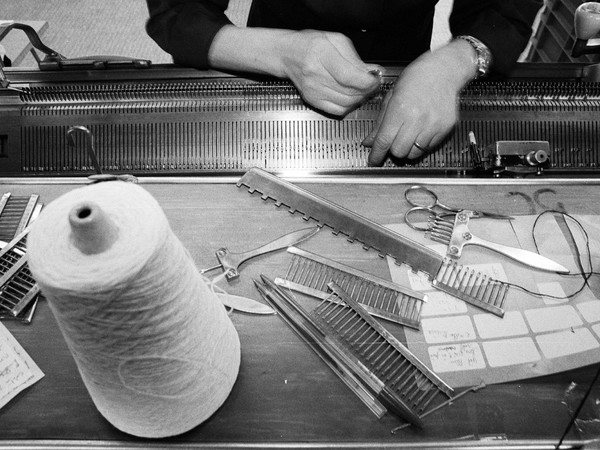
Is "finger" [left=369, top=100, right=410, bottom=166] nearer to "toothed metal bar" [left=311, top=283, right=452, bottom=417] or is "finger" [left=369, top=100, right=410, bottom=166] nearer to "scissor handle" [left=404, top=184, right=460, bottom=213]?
"scissor handle" [left=404, top=184, right=460, bottom=213]

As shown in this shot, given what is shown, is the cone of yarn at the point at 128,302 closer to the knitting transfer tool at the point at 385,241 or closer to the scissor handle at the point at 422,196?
the knitting transfer tool at the point at 385,241

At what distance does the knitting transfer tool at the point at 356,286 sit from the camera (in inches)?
35.5

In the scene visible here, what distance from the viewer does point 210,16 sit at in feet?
4.15

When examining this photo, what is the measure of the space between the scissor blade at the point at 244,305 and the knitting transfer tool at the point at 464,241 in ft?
1.24

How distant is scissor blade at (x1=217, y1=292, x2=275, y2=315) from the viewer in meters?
0.90

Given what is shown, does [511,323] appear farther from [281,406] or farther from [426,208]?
[281,406]

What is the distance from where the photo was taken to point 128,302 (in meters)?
0.51

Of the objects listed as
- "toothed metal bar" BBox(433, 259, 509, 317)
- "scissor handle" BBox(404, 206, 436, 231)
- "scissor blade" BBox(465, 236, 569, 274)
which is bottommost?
"toothed metal bar" BBox(433, 259, 509, 317)

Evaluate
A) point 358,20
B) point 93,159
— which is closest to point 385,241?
point 93,159


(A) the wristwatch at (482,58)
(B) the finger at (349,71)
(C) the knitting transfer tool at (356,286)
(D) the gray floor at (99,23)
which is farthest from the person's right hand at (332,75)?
(D) the gray floor at (99,23)

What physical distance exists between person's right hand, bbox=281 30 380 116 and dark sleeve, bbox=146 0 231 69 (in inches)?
9.2

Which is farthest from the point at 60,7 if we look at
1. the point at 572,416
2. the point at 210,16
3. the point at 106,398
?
the point at 572,416

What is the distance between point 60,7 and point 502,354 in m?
3.44

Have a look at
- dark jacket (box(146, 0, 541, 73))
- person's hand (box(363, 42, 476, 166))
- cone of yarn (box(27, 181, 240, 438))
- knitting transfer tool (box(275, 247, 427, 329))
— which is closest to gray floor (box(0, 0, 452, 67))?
dark jacket (box(146, 0, 541, 73))
